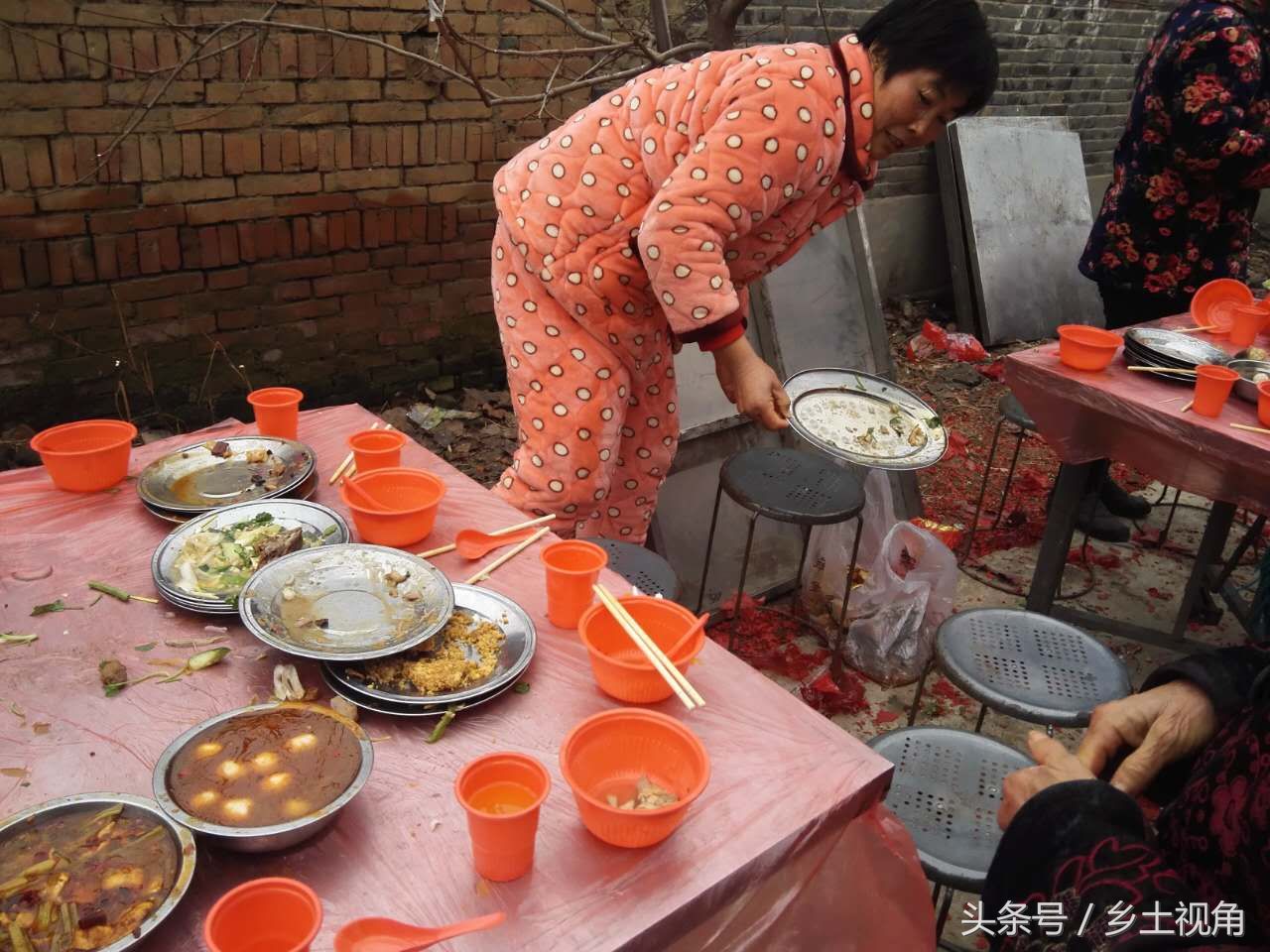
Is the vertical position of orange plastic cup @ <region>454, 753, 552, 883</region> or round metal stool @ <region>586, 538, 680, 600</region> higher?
orange plastic cup @ <region>454, 753, 552, 883</region>

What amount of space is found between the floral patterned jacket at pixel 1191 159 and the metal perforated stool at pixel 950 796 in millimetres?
2736

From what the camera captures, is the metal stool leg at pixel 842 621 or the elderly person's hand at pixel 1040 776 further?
the metal stool leg at pixel 842 621

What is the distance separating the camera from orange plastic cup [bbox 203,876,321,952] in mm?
1009

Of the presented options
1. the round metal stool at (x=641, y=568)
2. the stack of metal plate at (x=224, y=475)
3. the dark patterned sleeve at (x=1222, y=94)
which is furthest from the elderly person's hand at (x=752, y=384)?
the dark patterned sleeve at (x=1222, y=94)

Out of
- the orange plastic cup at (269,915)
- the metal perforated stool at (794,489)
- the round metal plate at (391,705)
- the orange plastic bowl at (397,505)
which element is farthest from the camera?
the metal perforated stool at (794,489)

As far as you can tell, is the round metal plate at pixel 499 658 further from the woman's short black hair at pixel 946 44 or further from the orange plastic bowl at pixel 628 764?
the woman's short black hair at pixel 946 44

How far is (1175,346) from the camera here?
127 inches

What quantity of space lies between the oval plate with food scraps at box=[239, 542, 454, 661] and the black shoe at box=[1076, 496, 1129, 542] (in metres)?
3.89

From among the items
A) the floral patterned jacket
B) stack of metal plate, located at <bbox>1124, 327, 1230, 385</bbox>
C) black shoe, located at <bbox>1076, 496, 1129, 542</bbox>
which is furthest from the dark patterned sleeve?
black shoe, located at <bbox>1076, 496, 1129, 542</bbox>

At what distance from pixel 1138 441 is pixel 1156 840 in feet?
5.92

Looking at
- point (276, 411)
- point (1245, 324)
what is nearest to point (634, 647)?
point (276, 411)

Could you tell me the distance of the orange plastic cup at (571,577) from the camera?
5.44ft

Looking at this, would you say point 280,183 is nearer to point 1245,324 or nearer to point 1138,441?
point 1138,441

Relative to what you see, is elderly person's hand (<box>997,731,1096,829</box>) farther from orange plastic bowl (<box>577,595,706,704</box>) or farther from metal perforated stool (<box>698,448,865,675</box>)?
metal perforated stool (<box>698,448,865,675</box>)
